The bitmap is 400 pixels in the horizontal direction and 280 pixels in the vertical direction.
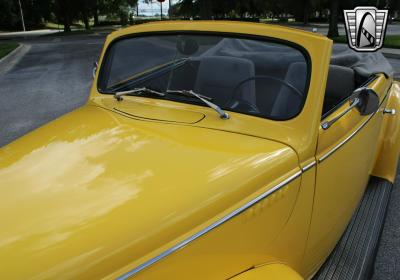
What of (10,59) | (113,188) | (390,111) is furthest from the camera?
(10,59)

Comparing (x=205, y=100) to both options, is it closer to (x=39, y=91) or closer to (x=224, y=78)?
(x=224, y=78)

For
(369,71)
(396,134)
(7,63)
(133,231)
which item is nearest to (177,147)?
(133,231)

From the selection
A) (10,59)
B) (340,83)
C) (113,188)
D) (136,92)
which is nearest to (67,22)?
(10,59)

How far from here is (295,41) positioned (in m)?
1.96

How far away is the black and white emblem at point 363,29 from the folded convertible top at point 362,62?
113mm

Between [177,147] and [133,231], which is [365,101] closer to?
[177,147]

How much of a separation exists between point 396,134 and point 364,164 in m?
0.90

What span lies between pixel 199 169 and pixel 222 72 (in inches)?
33.4

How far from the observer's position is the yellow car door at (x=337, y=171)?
1.88m

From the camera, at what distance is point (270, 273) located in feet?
5.02

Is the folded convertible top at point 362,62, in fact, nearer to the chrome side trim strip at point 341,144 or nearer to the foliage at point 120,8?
the chrome side trim strip at point 341,144

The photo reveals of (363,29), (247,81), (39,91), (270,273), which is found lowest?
(39,91)

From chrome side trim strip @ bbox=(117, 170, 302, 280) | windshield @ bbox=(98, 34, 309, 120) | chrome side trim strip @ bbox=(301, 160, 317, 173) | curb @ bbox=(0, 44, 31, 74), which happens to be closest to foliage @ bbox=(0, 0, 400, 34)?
curb @ bbox=(0, 44, 31, 74)

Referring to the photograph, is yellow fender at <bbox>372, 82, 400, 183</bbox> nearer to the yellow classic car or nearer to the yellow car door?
the yellow classic car
